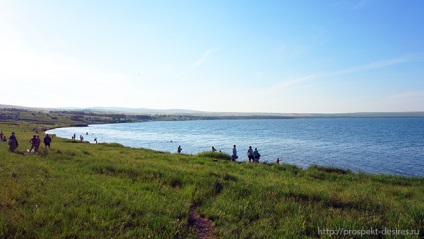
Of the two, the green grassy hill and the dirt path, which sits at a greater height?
the green grassy hill

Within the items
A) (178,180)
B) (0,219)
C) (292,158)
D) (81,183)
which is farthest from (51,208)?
(292,158)

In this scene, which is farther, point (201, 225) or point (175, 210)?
point (175, 210)

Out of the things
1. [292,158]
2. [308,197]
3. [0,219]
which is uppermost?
[0,219]

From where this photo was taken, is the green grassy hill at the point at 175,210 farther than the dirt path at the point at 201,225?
No

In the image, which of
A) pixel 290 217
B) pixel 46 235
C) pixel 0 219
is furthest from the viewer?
pixel 290 217

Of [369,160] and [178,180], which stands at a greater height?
[178,180]

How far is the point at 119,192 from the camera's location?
9195mm

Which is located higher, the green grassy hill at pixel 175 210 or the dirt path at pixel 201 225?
the green grassy hill at pixel 175 210

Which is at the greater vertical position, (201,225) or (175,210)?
(175,210)

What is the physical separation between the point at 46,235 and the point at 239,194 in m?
6.73

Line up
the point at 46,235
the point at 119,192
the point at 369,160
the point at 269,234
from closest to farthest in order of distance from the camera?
the point at 46,235, the point at 269,234, the point at 119,192, the point at 369,160

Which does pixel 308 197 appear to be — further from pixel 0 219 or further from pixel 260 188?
pixel 0 219

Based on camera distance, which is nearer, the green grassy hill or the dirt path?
the green grassy hill

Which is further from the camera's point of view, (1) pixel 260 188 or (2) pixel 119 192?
Answer: (1) pixel 260 188
